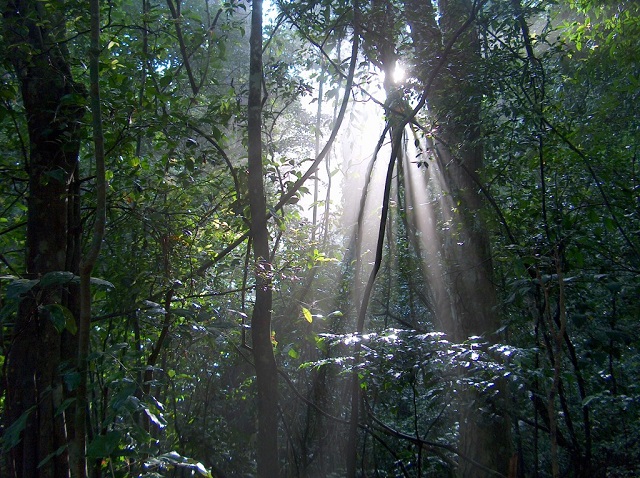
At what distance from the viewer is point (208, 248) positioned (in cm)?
314

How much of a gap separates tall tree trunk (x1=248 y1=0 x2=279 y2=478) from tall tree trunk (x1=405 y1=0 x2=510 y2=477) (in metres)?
1.43

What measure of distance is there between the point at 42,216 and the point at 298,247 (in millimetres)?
1637

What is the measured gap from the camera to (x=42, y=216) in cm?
228

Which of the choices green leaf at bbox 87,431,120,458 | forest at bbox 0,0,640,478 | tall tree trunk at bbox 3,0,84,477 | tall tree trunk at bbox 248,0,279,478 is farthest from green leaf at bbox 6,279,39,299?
tall tree trunk at bbox 248,0,279,478

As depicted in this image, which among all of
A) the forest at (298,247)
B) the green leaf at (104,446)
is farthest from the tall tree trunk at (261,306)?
the green leaf at (104,446)

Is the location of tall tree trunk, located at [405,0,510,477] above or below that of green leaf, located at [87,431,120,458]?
above

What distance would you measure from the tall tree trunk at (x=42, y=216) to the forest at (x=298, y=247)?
11 mm

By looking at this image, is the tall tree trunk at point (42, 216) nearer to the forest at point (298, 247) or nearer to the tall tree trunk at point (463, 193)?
the forest at point (298, 247)

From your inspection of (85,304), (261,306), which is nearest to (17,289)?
(85,304)

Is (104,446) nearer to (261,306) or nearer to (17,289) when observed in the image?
(17,289)

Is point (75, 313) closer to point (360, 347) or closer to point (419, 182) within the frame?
point (360, 347)

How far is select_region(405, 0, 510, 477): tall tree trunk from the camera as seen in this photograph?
138 inches

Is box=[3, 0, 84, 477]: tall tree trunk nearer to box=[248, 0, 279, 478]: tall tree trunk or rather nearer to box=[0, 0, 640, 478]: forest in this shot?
box=[0, 0, 640, 478]: forest

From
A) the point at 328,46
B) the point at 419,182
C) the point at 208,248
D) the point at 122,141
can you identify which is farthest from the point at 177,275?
the point at 419,182
